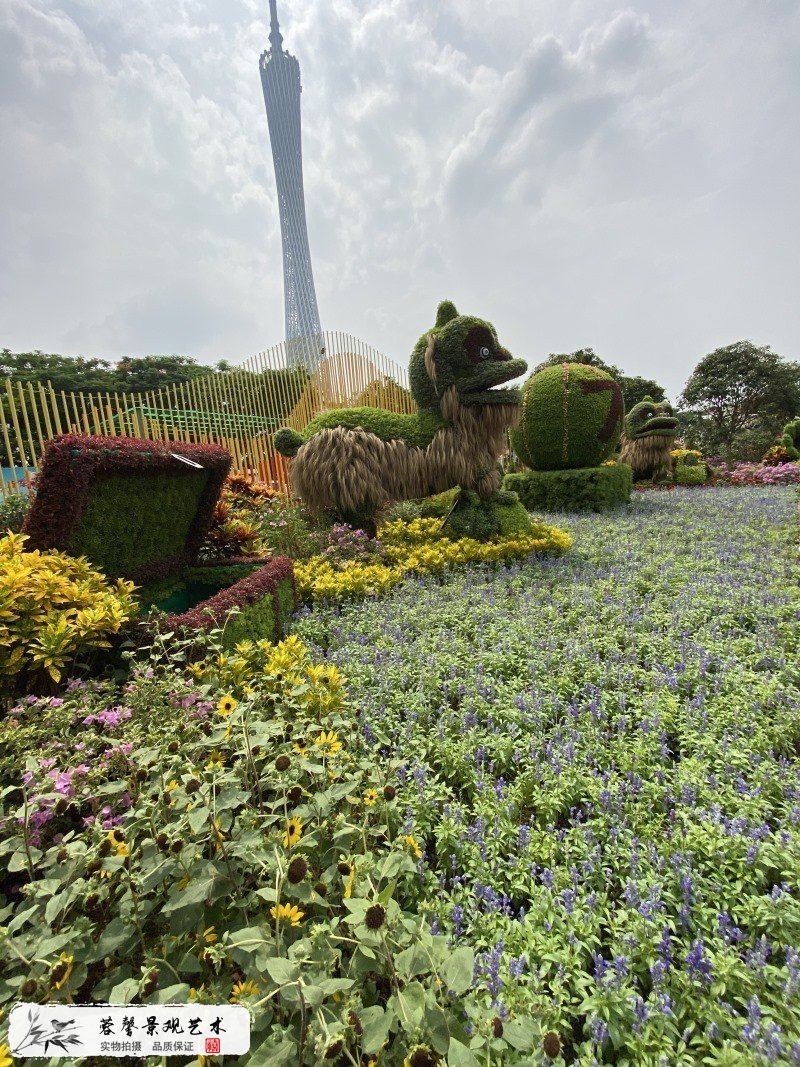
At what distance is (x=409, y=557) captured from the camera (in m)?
5.71

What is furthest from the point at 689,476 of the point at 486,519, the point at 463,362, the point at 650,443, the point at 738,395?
the point at 738,395

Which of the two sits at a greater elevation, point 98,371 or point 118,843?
point 98,371

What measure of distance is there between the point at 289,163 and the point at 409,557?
6216 cm

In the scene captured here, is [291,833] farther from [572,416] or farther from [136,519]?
[572,416]

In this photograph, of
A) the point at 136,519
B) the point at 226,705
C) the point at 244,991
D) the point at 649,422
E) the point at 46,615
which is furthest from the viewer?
the point at 649,422

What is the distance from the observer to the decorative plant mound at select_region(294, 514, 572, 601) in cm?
484

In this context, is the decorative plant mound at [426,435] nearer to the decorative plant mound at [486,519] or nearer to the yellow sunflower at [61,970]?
the decorative plant mound at [486,519]

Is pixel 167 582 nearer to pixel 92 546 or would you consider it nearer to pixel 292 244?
pixel 92 546

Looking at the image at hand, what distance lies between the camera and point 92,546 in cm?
304

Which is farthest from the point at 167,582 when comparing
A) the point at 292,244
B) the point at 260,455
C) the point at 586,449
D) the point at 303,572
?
the point at 292,244

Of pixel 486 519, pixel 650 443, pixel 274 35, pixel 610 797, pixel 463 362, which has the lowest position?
pixel 610 797

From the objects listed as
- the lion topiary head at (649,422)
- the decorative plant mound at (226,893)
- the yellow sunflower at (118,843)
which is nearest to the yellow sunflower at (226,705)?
the decorative plant mound at (226,893)

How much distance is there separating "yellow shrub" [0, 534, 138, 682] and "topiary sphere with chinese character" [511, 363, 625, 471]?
9.47 metres

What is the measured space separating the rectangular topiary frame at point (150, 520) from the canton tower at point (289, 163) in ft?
159
